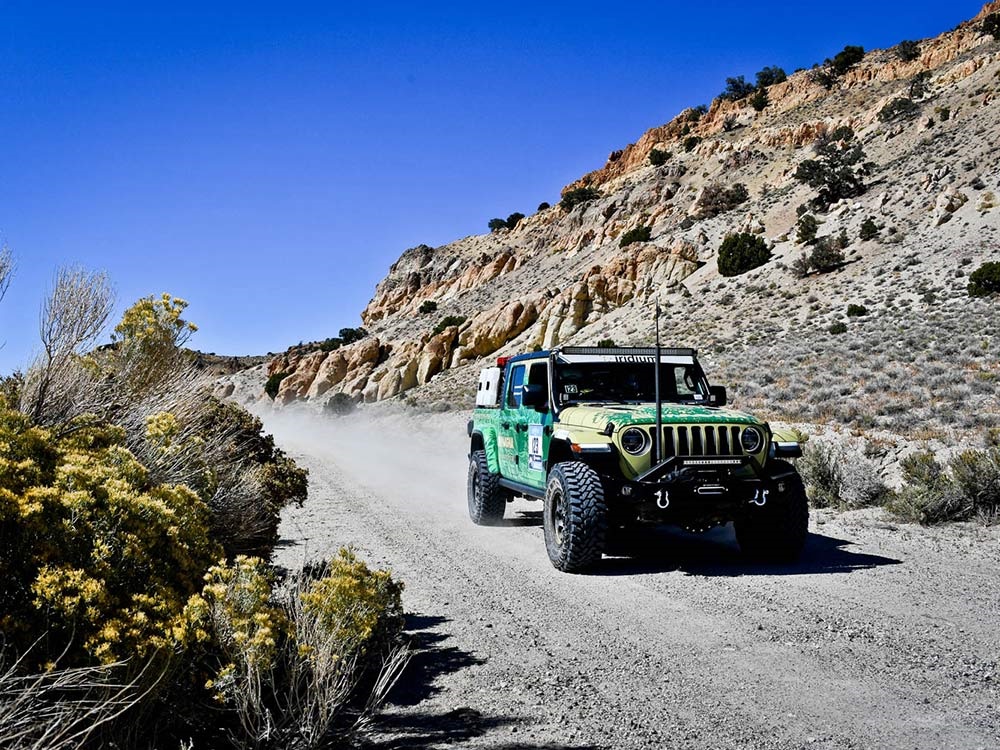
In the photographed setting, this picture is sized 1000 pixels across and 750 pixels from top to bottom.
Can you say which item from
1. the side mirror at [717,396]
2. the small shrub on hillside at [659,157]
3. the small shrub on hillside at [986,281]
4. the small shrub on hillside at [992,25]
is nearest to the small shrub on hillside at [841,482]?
the side mirror at [717,396]

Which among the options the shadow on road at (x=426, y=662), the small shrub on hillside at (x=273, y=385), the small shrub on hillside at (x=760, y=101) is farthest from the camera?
the small shrub on hillside at (x=760, y=101)

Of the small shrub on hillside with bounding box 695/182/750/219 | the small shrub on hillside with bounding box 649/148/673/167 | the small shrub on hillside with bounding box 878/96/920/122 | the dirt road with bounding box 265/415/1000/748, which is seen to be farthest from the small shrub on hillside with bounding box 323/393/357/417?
the small shrub on hillside with bounding box 878/96/920/122

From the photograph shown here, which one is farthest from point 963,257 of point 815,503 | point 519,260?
point 519,260

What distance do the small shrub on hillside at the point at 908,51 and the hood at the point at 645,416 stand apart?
80777 mm

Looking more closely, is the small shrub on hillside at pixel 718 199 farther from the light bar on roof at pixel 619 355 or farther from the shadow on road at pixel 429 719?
the shadow on road at pixel 429 719

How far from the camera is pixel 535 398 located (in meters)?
8.56

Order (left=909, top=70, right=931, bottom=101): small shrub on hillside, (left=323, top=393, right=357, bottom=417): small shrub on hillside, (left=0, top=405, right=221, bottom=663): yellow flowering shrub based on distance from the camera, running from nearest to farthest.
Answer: (left=0, top=405, right=221, bottom=663): yellow flowering shrub
(left=323, top=393, right=357, bottom=417): small shrub on hillside
(left=909, top=70, right=931, bottom=101): small shrub on hillside

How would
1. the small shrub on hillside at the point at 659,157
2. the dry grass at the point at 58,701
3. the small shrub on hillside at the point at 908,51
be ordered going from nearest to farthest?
the dry grass at the point at 58,701, the small shrub on hillside at the point at 908,51, the small shrub on hillside at the point at 659,157

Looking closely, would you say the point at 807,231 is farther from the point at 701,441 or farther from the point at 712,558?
the point at 701,441

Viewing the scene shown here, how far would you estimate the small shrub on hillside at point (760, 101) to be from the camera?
80.9m

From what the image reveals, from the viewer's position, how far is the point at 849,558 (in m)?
7.77

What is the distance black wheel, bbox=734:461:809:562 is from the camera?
7.44 metres

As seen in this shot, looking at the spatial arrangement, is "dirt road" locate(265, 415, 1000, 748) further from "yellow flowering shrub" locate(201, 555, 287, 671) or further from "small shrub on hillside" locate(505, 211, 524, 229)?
"small shrub on hillside" locate(505, 211, 524, 229)

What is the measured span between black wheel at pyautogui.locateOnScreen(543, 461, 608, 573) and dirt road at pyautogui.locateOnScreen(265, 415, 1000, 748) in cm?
21
